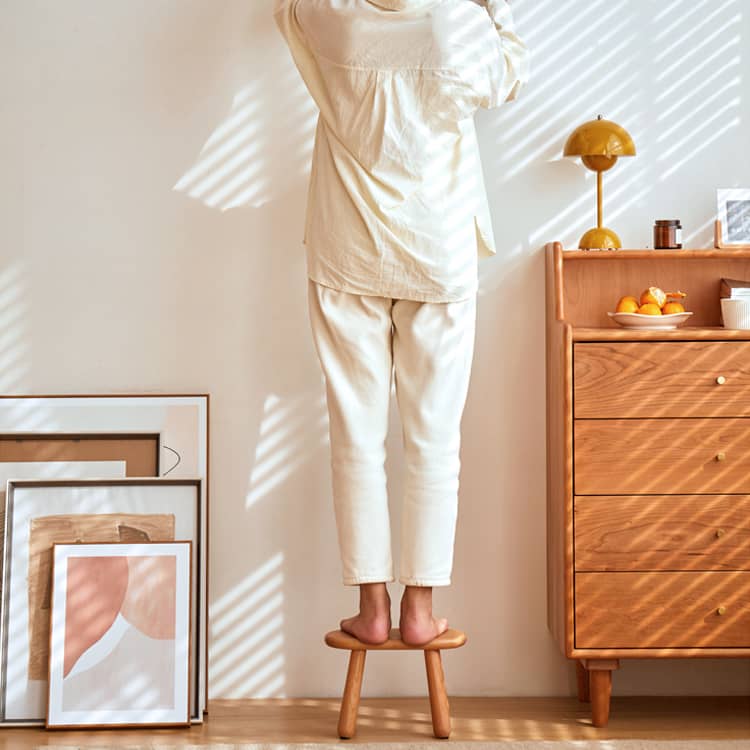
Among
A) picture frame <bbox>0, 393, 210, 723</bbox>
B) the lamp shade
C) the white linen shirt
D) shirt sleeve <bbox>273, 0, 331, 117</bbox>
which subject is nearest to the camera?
the white linen shirt

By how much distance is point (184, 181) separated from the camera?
8.54 feet

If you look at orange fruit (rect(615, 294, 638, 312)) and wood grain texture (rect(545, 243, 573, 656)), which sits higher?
orange fruit (rect(615, 294, 638, 312))

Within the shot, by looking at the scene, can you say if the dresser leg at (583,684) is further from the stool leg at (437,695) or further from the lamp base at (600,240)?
the lamp base at (600,240)

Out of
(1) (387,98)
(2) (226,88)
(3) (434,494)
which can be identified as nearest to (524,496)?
(3) (434,494)

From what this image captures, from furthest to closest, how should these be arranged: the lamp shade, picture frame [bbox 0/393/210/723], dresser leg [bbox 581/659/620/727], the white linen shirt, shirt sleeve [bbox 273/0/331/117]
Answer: picture frame [bbox 0/393/210/723] → the lamp shade → dresser leg [bbox 581/659/620/727] → shirt sleeve [bbox 273/0/331/117] → the white linen shirt

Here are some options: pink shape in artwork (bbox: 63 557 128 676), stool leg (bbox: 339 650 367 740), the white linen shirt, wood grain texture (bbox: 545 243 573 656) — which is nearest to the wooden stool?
stool leg (bbox: 339 650 367 740)

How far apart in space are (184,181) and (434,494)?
99 centimetres

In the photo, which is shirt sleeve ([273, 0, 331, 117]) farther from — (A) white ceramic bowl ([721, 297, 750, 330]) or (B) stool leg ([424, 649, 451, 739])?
(B) stool leg ([424, 649, 451, 739])

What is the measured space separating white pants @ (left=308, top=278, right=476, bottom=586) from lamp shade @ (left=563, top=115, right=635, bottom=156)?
0.52 m

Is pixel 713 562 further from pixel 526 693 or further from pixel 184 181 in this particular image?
pixel 184 181

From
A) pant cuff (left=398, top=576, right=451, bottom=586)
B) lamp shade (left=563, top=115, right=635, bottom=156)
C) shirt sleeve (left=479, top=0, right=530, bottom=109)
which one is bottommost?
pant cuff (left=398, top=576, right=451, bottom=586)

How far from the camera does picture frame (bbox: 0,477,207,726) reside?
7.91 feet

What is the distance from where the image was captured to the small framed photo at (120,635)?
2.36m

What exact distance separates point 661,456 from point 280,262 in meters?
0.99
